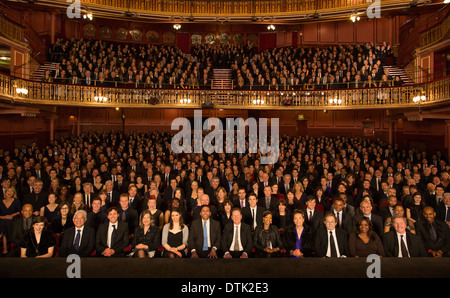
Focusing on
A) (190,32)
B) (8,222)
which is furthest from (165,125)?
(8,222)

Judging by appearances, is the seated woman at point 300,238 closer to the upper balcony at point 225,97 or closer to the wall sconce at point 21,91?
the upper balcony at point 225,97

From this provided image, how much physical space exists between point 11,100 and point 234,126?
1277cm

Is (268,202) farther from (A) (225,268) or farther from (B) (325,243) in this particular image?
(A) (225,268)

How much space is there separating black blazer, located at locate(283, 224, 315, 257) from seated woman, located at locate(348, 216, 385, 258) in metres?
0.50

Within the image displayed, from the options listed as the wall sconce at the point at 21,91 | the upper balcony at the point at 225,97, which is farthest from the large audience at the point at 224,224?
the upper balcony at the point at 225,97

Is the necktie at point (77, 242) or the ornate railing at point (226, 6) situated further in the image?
the ornate railing at point (226, 6)

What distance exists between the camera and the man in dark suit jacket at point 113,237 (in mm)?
4184

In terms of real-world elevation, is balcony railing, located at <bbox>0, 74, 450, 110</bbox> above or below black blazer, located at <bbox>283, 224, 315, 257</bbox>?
above

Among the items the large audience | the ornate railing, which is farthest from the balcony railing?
the large audience

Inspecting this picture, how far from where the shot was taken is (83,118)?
20.4 metres

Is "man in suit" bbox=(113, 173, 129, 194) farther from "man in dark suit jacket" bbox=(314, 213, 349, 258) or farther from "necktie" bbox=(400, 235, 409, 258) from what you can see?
"necktie" bbox=(400, 235, 409, 258)

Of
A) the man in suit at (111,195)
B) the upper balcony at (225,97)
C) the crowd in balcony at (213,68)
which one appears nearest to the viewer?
the man in suit at (111,195)

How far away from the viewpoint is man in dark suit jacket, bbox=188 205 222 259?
425 cm
